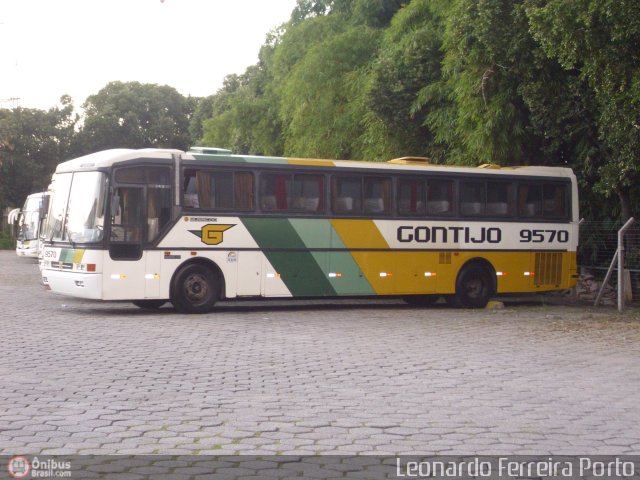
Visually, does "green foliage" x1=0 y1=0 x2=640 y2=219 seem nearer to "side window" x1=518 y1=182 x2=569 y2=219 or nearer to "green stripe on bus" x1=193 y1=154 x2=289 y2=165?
"side window" x1=518 y1=182 x2=569 y2=219

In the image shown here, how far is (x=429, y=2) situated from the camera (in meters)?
30.9

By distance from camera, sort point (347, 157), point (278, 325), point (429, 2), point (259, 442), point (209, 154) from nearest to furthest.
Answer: point (259, 442), point (278, 325), point (209, 154), point (429, 2), point (347, 157)

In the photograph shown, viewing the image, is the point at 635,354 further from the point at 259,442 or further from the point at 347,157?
the point at 347,157

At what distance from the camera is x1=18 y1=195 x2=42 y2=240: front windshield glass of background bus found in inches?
1853

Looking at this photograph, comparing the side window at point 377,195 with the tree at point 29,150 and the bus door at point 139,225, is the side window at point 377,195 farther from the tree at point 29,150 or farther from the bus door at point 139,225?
the tree at point 29,150

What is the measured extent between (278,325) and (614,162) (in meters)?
9.24

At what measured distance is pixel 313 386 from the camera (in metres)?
10.5

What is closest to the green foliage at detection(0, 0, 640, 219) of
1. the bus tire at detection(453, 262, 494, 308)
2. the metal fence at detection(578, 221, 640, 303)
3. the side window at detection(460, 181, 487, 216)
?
the metal fence at detection(578, 221, 640, 303)

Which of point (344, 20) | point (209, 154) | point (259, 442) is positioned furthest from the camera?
point (344, 20)

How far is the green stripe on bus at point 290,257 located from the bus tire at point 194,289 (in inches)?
52.5

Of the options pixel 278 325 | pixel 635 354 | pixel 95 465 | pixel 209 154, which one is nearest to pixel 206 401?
pixel 95 465

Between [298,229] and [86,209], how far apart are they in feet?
14.7

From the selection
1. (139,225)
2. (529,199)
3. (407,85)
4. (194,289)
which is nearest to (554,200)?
(529,199)

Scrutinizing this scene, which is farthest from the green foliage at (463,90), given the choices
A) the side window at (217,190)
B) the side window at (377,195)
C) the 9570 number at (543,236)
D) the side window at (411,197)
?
the side window at (217,190)
